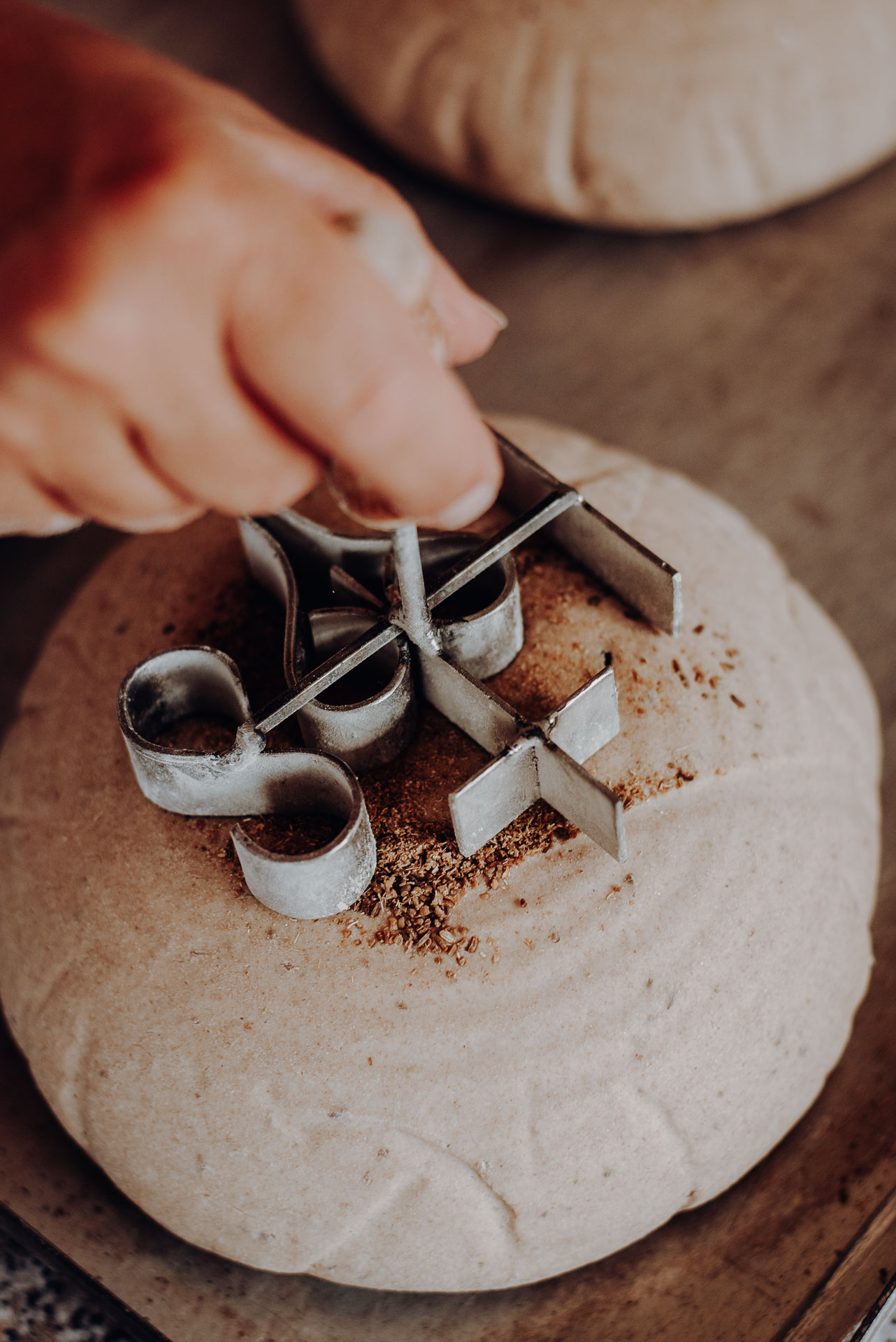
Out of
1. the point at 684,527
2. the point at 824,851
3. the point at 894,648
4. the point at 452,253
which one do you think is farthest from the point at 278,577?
the point at 452,253

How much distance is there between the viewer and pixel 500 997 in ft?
3.34

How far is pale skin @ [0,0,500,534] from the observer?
0.67 m

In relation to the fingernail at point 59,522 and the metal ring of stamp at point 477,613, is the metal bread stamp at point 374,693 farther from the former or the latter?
the fingernail at point 59,522

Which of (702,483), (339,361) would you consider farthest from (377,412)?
(702,483)

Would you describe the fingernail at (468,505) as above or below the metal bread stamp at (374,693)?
above

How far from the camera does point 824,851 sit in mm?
1180

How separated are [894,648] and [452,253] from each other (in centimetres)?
119

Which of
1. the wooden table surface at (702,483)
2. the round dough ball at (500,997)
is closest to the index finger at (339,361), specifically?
the round dough ball at (500,997)

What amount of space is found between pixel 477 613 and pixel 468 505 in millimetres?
254

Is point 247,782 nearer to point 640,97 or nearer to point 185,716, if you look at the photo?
point 185,716

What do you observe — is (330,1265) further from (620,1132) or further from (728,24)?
(728,24)

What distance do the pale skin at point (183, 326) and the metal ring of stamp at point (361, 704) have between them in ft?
0.89

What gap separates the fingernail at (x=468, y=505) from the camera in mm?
811

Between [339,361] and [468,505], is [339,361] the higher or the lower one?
the higher one
